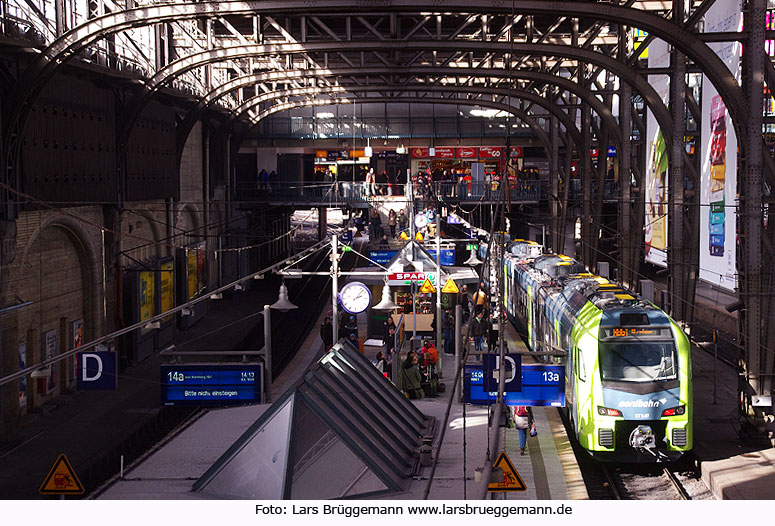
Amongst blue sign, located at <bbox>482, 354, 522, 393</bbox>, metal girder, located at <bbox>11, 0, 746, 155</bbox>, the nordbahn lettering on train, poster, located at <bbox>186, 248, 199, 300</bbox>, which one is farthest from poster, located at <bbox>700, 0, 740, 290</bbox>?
poster, located at <bbox>186, 248, 199, 300</bbox>

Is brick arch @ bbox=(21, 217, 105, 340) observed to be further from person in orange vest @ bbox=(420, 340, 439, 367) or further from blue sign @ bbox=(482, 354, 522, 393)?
blue sign @ bbox=(482, 354, 522, 393)

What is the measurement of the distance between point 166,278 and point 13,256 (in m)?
12.8

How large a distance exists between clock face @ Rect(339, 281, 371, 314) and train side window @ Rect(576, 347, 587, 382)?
6003 mm

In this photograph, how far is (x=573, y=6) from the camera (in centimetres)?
2039

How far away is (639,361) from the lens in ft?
58.6

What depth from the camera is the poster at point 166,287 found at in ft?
115

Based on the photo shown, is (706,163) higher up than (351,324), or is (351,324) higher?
(706,163)

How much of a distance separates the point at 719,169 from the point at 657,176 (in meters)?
5.58

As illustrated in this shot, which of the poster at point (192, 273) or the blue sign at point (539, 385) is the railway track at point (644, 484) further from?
the poster at point (192, 273)

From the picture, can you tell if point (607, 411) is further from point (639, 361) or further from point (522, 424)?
point (522, 424)

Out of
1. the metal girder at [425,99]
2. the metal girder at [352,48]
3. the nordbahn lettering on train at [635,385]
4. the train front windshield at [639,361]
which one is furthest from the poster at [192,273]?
the train front windshield at [639,361]

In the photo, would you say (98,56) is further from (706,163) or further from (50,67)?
(706,163)

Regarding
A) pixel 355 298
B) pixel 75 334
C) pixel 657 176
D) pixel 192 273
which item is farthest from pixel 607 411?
pixel 192 273
